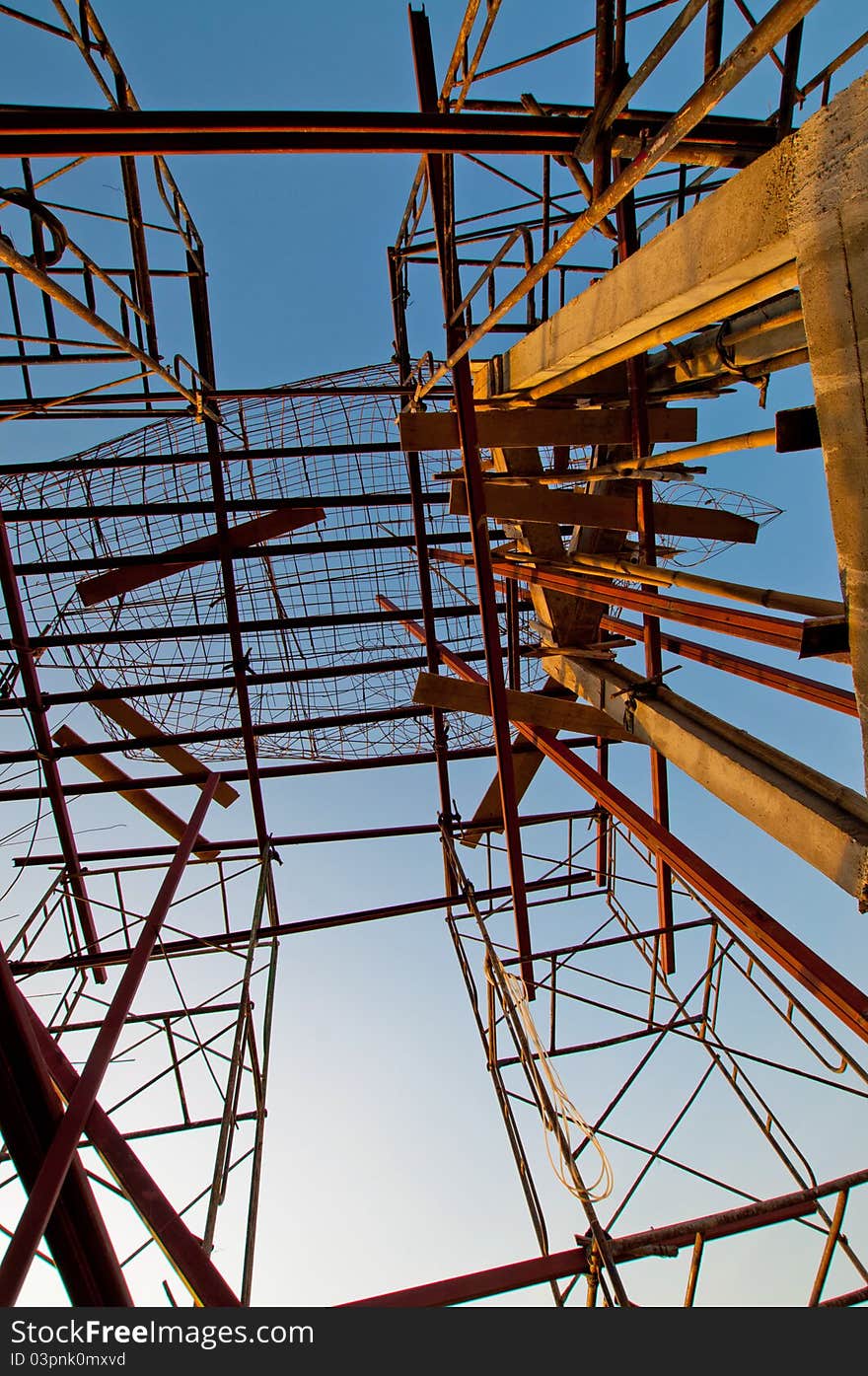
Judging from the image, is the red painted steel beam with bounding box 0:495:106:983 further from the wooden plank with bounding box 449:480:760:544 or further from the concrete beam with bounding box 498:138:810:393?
the concrete beam with bounding box 498:138:810:393

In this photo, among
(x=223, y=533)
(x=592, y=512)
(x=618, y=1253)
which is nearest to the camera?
(x=618, y=1253)

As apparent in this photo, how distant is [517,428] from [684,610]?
89.4 inches

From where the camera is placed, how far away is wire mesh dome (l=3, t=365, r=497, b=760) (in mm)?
9992

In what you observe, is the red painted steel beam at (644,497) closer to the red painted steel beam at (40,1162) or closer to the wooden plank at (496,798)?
the wooden plank at (496,798)

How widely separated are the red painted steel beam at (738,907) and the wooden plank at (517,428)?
12.1ft

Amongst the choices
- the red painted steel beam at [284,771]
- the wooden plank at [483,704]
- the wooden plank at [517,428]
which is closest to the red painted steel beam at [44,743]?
the red painted steel beam at [284,771]

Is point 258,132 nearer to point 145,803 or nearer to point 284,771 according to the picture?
point 284,771

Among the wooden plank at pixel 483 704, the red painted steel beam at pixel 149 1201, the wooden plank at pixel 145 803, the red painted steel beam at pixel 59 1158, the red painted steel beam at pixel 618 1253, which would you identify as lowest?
the red painted steel beam at pixel 618 1253

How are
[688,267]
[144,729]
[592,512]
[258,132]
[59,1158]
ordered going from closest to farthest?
1. [59,1158]
2. [258,132]
3. [688,267]
4. [592,512]
5. [144,729]

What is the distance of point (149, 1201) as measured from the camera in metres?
4.19

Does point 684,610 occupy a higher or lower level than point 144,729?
higher

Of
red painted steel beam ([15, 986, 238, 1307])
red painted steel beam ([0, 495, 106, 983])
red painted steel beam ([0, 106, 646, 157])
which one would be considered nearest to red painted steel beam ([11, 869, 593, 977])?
red painted steel beam ([0, 495, 106, 983])

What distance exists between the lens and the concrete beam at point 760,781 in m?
4.27

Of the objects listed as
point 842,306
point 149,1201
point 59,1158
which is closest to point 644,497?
point 842,306
